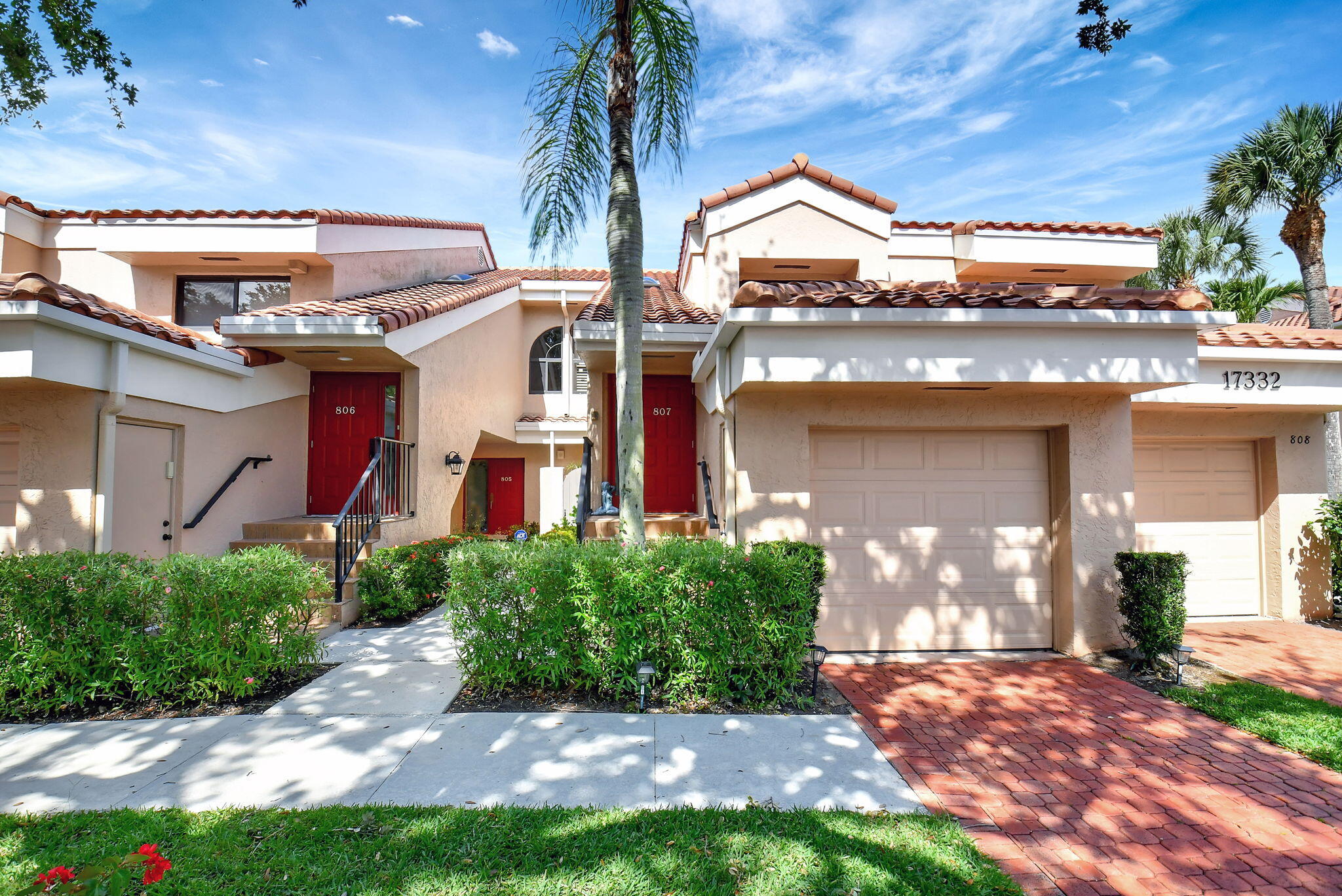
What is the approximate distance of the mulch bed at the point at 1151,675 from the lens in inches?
219

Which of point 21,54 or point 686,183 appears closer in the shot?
point 21,54

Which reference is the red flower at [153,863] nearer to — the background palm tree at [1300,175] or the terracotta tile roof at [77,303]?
the terracotta tile roof at [77,303]

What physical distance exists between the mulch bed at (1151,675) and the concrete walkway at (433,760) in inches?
132

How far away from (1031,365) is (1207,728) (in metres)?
3.29

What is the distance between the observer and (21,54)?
5133mm

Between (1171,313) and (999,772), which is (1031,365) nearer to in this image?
(1171,313)

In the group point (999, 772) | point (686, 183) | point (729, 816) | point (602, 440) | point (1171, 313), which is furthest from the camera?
point (602, 440)

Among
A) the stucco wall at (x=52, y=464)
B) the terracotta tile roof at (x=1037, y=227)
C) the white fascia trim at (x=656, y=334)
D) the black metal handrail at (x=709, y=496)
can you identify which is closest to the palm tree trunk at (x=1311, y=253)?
the terracotta tile roof at (x=1037, y=227)

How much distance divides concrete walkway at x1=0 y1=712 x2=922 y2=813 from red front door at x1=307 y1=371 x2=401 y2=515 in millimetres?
5713

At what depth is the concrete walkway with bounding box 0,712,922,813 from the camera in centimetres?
347

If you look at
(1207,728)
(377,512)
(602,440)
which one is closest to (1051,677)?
(1207,728)

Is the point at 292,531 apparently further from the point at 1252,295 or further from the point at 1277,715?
the point at 1252,295

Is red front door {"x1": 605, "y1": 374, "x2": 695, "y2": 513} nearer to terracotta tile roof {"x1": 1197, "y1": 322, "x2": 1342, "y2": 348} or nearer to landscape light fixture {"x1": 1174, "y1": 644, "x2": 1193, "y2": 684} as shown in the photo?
landscape light fixture {"x1": 1174, "y1": 644, "x2": 1193, "y2": 684}

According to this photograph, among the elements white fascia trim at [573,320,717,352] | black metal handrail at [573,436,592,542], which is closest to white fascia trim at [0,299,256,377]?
white fascia trim at [573,320,717,352]
